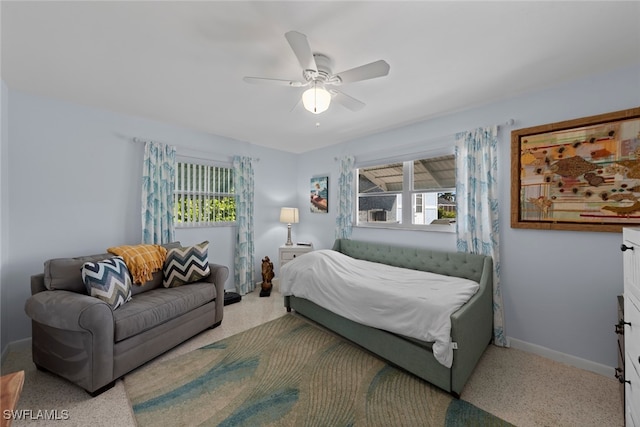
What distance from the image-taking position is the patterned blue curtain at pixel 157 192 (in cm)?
320

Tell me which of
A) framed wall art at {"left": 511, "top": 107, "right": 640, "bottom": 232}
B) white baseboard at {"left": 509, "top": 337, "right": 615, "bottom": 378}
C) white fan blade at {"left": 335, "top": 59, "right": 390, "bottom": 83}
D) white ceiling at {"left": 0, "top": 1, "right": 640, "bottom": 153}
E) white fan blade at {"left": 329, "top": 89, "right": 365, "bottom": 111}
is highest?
white ceiling at {"left": 0, "top": 1, "right": 640, "bottom": 153}

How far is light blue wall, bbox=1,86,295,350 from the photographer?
248cm

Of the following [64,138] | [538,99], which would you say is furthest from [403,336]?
[64,138]

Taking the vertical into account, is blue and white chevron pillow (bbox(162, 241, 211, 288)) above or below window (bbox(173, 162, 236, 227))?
below

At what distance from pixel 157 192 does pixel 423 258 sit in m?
3.51

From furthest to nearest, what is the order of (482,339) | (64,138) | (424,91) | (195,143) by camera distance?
(195,143)
(64,138)
(424,91)
(482,339)

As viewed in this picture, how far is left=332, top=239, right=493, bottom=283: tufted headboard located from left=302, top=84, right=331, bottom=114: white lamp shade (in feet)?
7.20

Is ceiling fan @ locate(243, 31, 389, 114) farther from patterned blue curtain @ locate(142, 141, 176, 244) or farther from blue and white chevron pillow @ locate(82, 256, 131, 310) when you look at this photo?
patterned blue curtain @ locate(142, 141, 176, 244)

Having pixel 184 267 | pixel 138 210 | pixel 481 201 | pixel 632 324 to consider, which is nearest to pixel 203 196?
pixel 138 210

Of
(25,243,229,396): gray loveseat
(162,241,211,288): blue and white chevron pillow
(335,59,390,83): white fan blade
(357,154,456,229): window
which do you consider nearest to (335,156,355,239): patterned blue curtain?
(357,154,456,229): window

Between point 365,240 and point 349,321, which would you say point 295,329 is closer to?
point 349,321

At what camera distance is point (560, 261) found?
234 centimetres

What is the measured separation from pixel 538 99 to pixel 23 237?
5.27 m

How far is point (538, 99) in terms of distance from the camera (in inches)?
96.3
